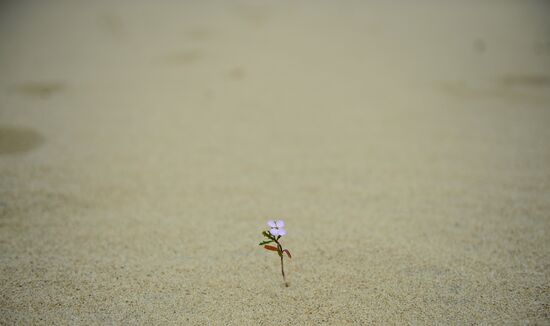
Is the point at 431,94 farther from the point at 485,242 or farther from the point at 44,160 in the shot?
the point at 44,160

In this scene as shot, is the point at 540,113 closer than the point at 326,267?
No

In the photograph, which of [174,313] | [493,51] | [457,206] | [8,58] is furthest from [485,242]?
[8,58]

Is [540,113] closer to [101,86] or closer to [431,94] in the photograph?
[431,94]

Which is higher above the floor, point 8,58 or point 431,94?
point 8,58

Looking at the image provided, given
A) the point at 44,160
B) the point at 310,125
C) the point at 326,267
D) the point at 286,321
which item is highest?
the point at 310,125

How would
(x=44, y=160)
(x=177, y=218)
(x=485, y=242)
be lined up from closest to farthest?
1. (x=485, y=242)
2. (x=177, y=218)
3. (x=44, y=160)

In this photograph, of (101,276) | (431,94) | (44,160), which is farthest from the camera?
(431,94)
